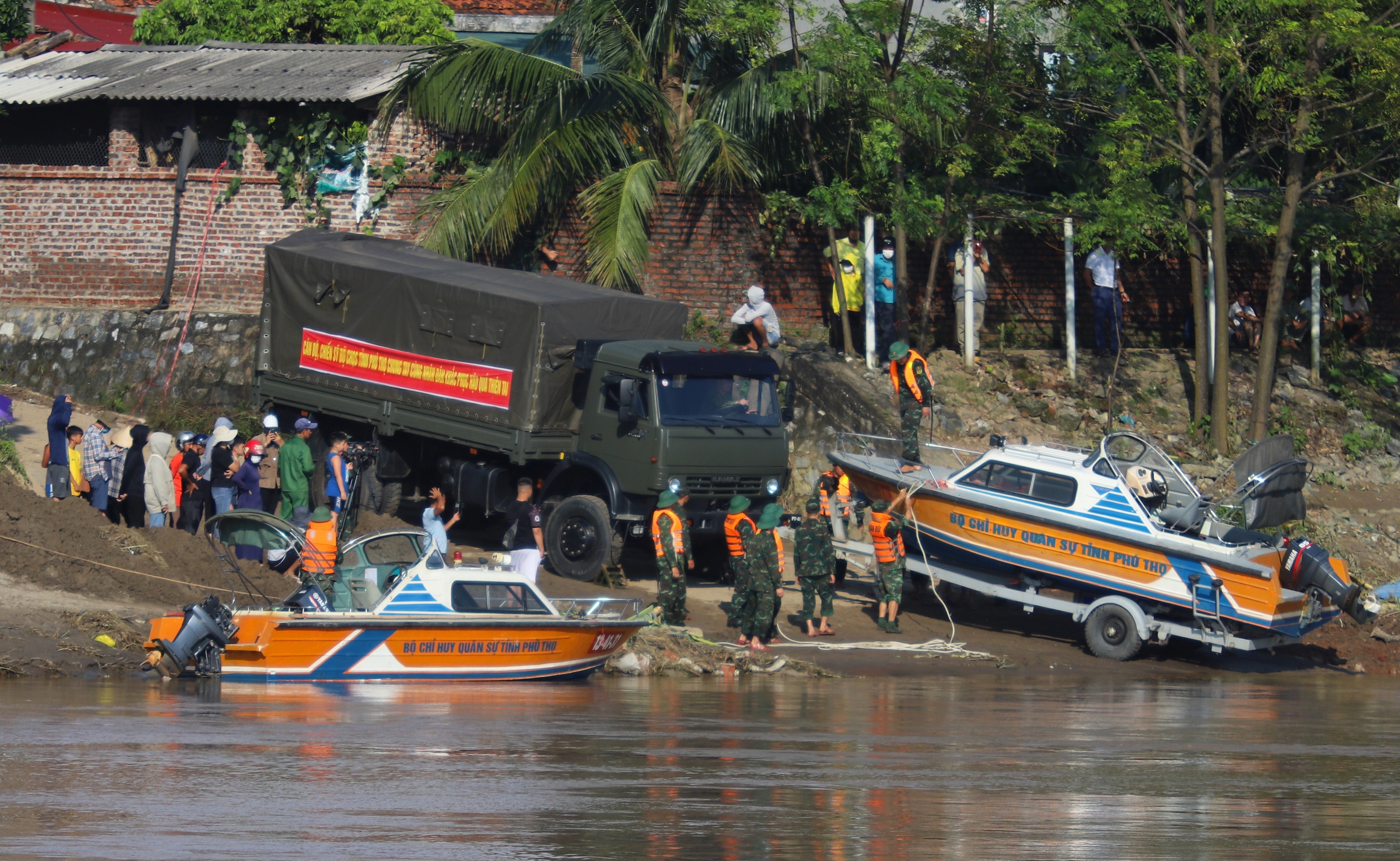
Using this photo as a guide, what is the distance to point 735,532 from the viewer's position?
16.6 m

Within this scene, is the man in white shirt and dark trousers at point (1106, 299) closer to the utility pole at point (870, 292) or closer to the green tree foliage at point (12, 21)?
the utility pole at point (870, 292)

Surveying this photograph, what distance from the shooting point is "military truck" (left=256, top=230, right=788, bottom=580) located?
1784 centimetres

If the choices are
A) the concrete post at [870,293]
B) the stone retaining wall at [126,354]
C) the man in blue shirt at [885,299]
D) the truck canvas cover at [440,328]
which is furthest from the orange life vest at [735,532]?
the stone retaining wall at [126,354]

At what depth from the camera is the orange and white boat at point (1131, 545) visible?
1578cm

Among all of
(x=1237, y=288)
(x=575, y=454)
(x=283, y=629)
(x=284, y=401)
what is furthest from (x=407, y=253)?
(x=1237, y=288)

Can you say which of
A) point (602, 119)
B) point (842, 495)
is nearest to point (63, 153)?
point (602, 119)

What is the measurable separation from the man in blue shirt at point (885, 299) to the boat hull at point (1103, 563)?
5657 millimetres

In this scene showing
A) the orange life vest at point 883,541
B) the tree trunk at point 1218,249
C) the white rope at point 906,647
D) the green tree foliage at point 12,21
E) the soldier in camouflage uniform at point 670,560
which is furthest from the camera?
the green tree foliage at point 12,21

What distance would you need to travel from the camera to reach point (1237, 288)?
25016 millimetres

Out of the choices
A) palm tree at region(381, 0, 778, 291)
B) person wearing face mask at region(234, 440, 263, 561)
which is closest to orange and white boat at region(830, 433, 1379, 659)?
palm tree at region(381, 0, 778, 291)

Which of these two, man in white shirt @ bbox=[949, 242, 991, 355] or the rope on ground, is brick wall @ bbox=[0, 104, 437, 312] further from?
the rope on ground

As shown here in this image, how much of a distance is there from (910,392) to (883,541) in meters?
2.02

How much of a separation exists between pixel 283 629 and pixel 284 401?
742 centimetres

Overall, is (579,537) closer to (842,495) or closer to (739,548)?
(739,548)
